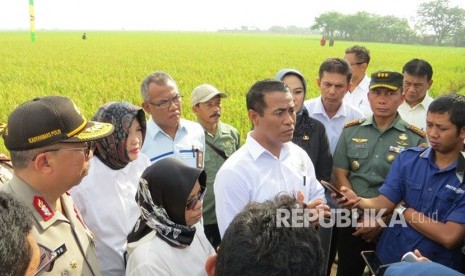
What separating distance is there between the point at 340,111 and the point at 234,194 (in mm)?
1802

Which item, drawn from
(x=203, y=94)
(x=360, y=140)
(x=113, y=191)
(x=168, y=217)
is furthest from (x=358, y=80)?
(x=168, y=217)

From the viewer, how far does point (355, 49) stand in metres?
5.37

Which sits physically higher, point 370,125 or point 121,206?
point 370,125

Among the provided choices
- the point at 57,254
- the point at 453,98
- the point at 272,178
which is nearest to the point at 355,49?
the point at 453,98

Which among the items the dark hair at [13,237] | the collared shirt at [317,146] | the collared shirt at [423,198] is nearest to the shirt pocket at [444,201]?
the collared shirt at [423,198]

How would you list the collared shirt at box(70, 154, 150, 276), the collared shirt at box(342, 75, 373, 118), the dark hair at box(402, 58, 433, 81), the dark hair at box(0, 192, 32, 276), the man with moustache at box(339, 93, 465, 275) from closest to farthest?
the dark hair at box(0, 192, 32, 276) → the collared shirt at box(70, 154, 150, 276) → the man with moustache at box(339, 93, 465, 275) → the dark hair at box(402, 58, 433, 81) → the collared shirt at box(342, 75, 373, 118)

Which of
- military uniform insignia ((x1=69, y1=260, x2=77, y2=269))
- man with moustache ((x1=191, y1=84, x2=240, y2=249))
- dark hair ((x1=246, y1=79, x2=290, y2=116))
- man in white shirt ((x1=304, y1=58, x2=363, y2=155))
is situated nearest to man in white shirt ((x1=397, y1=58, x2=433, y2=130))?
man in white shirt ((x1=304, y1=58, x2=363, y2=155))

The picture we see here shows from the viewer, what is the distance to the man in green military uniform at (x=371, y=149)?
9.93 ft

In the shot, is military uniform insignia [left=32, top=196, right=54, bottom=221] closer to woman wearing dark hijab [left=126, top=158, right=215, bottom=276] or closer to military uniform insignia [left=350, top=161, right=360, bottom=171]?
woman wearing dark hijab [left=126, top=158, right=215, bottom=276]

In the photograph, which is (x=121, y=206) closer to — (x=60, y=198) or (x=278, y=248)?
(x=60, y=198)

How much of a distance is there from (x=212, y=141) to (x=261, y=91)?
3.42 feet

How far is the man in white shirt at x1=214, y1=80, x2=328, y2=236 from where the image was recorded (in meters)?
2.29

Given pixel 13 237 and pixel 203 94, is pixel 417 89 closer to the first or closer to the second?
pixel 203 94

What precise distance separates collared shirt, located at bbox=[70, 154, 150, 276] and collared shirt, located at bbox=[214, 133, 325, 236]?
1.73 feet
